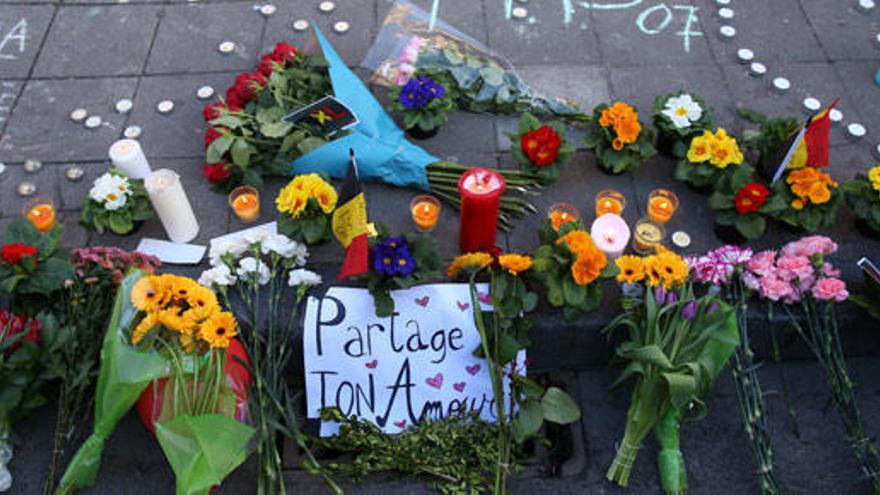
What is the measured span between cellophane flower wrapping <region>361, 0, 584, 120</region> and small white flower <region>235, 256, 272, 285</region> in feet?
3.97

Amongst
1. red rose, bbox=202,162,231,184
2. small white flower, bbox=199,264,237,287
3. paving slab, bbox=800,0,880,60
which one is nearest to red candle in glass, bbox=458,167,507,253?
small white flower, bbox=199,264,237,287

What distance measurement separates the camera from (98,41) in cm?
377

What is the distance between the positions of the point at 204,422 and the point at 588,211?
1805 mm

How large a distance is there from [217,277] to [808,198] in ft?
7.65

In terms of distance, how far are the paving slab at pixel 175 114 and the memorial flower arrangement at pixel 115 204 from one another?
0.47 m

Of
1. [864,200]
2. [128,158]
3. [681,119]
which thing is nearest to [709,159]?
[681,119]

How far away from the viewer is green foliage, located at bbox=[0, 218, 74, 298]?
2398mm

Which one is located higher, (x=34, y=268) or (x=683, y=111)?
(x=683, y=111)

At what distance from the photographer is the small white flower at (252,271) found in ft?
8.56

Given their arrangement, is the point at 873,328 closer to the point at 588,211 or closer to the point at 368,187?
the point at 588,211

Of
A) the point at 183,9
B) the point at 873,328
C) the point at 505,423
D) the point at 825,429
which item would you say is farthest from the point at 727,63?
the point at 183,9

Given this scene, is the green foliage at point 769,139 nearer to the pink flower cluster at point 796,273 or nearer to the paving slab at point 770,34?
the pink flower cluster at point 796,273

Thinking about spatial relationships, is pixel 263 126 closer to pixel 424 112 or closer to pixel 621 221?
pixel 424 112

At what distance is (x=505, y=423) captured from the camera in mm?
2441
